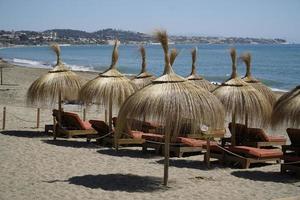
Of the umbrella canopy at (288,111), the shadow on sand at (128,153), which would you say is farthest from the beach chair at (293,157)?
Result: the shadow on sand at (128,153)

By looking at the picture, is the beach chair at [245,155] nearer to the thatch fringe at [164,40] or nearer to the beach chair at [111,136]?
the beach chair at [111,136]

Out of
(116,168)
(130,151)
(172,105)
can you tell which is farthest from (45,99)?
(172,105)

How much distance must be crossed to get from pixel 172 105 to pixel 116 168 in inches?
99.7

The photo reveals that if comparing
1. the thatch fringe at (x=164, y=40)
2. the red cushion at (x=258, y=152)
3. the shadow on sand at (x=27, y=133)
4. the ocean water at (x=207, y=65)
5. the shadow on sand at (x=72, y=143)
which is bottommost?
the ocean water at (x=207, y=65)

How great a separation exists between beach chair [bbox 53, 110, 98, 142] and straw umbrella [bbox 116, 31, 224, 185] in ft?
15.7

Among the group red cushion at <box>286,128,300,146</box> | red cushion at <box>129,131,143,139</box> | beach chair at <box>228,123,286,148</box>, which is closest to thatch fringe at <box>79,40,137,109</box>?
red cushion at <box>129,131,143,139</box>

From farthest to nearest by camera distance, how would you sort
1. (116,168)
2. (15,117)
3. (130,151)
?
(15,117)
(130,151)
(116,168)

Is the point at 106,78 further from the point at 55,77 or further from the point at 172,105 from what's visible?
the point at 172,105

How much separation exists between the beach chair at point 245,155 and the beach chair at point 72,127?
392cm

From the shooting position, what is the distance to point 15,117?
16.8 meters

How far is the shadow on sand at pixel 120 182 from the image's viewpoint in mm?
8172

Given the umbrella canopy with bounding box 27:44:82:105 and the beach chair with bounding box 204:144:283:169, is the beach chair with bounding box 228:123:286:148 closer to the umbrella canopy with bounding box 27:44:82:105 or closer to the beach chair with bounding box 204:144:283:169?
the beach chair with bounding box 204:144:283:169

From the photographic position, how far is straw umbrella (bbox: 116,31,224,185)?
783 cm

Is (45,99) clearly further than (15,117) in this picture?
No
